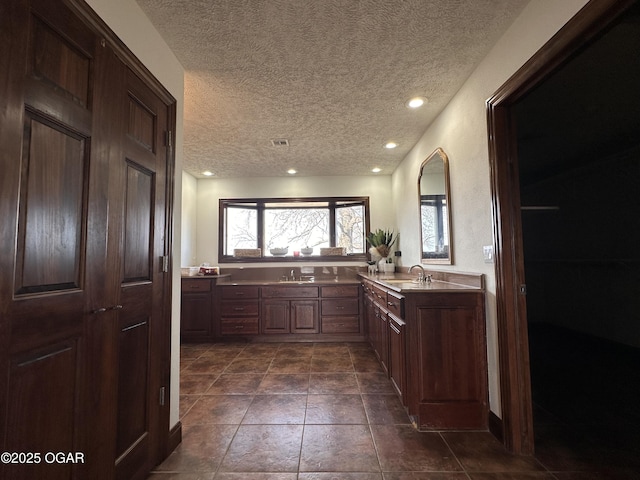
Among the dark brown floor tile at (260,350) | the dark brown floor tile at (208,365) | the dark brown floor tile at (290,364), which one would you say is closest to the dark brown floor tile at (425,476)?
the dark brown floor tile at (290,364)

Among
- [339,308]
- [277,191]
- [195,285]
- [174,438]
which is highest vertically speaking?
[277,191]

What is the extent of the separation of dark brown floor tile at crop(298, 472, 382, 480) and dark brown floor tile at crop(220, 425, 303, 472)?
0.08 metres

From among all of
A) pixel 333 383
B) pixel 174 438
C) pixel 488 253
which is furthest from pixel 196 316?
pixel 488 253

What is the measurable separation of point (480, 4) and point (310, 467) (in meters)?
2.66

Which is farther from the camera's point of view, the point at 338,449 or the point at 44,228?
the point at 338,449

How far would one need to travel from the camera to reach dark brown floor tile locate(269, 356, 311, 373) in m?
3.08

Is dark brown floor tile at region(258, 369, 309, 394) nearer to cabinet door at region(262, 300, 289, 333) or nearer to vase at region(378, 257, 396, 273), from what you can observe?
cabinet door at region(262, 300, 289, 333)

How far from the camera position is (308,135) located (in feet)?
10.5

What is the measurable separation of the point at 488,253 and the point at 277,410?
1903 mm

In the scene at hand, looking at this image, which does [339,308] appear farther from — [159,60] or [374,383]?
[159,60]

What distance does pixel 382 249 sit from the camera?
4.30m

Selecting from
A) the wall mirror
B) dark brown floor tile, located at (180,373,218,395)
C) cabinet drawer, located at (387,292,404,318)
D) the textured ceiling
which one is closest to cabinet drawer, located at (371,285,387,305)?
cabinet drawer, located at (387,292,404,318)

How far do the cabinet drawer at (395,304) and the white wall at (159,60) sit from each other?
1544 millimetres

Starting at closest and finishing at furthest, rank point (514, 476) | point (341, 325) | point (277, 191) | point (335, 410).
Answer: point (514, 476), point (335, 410), point (341, 325), point (277, 191)
